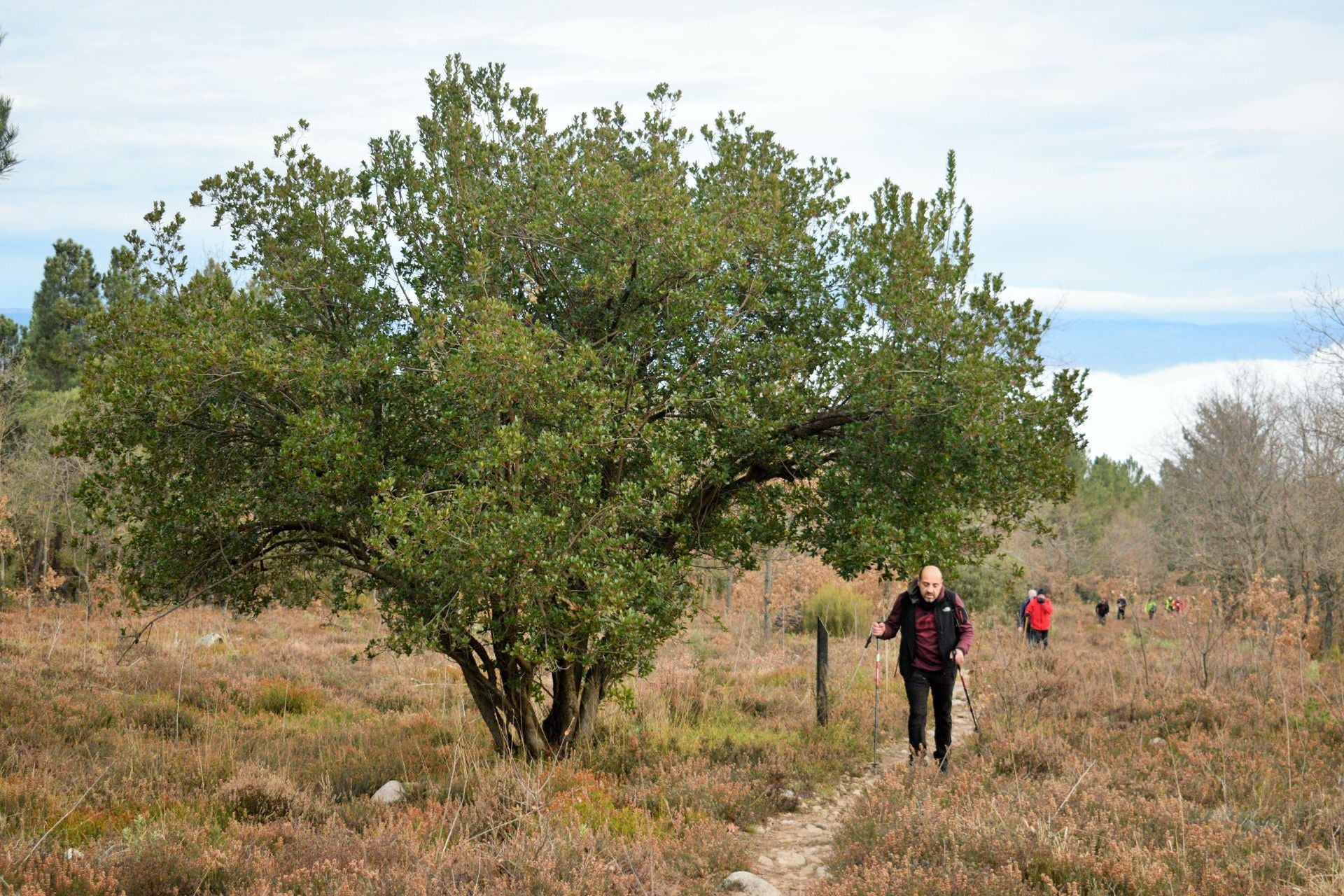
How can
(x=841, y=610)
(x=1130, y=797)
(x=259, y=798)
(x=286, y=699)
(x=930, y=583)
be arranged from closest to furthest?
(x=1130, y=797), (x=259, y=798), (x=930, y=583), (x=286, y=699), (x=841, y=610)

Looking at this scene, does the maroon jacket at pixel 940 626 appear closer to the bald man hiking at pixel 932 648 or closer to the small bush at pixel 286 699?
the bald man hiking at pixel 932 648

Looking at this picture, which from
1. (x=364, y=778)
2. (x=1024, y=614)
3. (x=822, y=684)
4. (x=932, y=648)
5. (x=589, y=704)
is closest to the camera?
(x=932, y=648)

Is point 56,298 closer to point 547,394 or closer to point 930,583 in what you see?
point 547,394

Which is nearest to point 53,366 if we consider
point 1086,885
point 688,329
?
point 688,329

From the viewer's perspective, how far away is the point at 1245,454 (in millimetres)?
36188

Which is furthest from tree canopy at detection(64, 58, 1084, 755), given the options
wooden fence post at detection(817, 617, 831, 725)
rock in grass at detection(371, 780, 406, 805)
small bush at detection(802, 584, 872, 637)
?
small bush at detection(802, 584, 872, 637)

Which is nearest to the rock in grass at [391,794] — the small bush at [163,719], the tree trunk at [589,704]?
the tree trunk at [589,704]

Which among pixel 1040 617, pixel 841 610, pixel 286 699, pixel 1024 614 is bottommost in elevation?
pixel 286 699

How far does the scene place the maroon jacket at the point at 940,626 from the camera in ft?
29.6

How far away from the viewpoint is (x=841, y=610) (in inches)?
936

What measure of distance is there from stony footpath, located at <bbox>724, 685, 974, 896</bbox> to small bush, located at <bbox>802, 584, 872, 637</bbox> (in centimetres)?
1297

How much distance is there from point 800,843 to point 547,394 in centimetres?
406

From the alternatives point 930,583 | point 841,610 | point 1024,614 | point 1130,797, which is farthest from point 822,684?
point 841,610

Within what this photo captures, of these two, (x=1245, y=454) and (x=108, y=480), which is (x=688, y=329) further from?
(x=1245, y=454)
